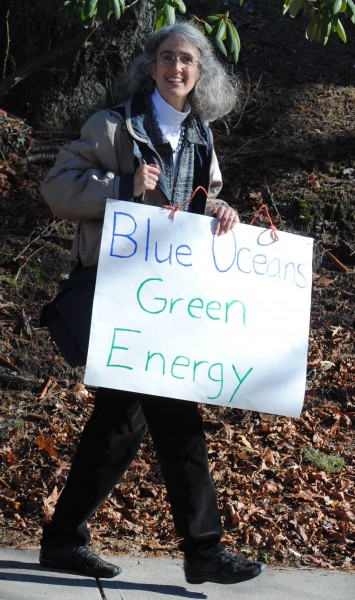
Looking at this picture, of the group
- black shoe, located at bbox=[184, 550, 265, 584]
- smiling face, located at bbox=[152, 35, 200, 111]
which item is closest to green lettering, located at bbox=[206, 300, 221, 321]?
smiling face, located at bbox=[152, 35, 200, 111]

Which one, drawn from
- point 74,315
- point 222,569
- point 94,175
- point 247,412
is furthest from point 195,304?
point 247,412

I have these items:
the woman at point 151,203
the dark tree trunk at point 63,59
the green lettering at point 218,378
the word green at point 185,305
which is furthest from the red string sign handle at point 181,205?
the dark tree trunk at point 63,59

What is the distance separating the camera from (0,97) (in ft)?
22.2

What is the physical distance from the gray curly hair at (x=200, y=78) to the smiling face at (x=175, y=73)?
37mm

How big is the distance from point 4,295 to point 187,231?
2567 mm

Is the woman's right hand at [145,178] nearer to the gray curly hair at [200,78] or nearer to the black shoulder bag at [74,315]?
the black shoulder bag at [74,315]

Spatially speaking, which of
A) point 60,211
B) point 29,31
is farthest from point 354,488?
point 29,31

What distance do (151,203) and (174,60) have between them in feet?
1.75

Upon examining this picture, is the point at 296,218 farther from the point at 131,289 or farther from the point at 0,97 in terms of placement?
the point at 131,289

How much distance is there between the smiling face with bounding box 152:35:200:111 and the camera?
11.5ft

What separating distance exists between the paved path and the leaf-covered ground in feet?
0.60

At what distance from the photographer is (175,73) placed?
3.50 metres

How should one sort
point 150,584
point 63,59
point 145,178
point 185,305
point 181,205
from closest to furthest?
point 145,178 < point 185,305 < point 181,205 < point 150,584 < point 63,59

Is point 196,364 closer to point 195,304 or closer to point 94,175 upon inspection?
point 195,304
